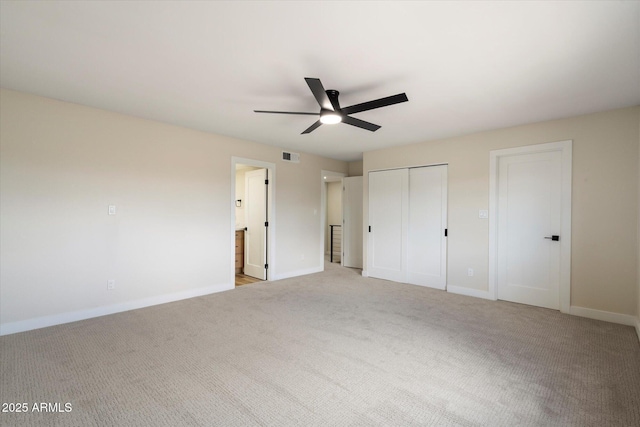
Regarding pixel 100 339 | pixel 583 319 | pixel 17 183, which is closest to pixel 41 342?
pixel 100 339

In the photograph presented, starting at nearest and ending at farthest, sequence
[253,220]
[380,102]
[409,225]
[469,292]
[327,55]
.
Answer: [327,55] < [380,102] < [469,292] < [409,225] < [253,220]

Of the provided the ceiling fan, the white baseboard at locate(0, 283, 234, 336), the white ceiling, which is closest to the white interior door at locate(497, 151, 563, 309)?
the white ceiling

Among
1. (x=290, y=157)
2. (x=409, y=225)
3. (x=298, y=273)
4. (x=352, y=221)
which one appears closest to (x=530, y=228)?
(x=409, y=225)

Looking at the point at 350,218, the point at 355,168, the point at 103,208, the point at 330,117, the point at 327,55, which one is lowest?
the point at 350,218

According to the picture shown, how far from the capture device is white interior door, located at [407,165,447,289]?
5.10 meters

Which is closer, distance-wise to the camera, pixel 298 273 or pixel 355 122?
pixel 355 122

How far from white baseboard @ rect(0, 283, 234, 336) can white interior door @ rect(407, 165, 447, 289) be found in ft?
11.7

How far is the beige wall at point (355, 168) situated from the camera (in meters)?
7.21

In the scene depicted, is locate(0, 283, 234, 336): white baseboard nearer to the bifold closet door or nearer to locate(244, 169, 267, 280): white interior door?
locate(244, 169, 267, 280): white interior door

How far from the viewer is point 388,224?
581 centimetres

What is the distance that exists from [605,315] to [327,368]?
3.63 meters

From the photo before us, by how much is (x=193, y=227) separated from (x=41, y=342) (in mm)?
2135

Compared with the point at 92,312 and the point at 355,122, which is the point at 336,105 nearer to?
the point at 355,122

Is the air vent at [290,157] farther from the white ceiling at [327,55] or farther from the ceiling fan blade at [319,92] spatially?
the ceiling fan blade at [319,92]
